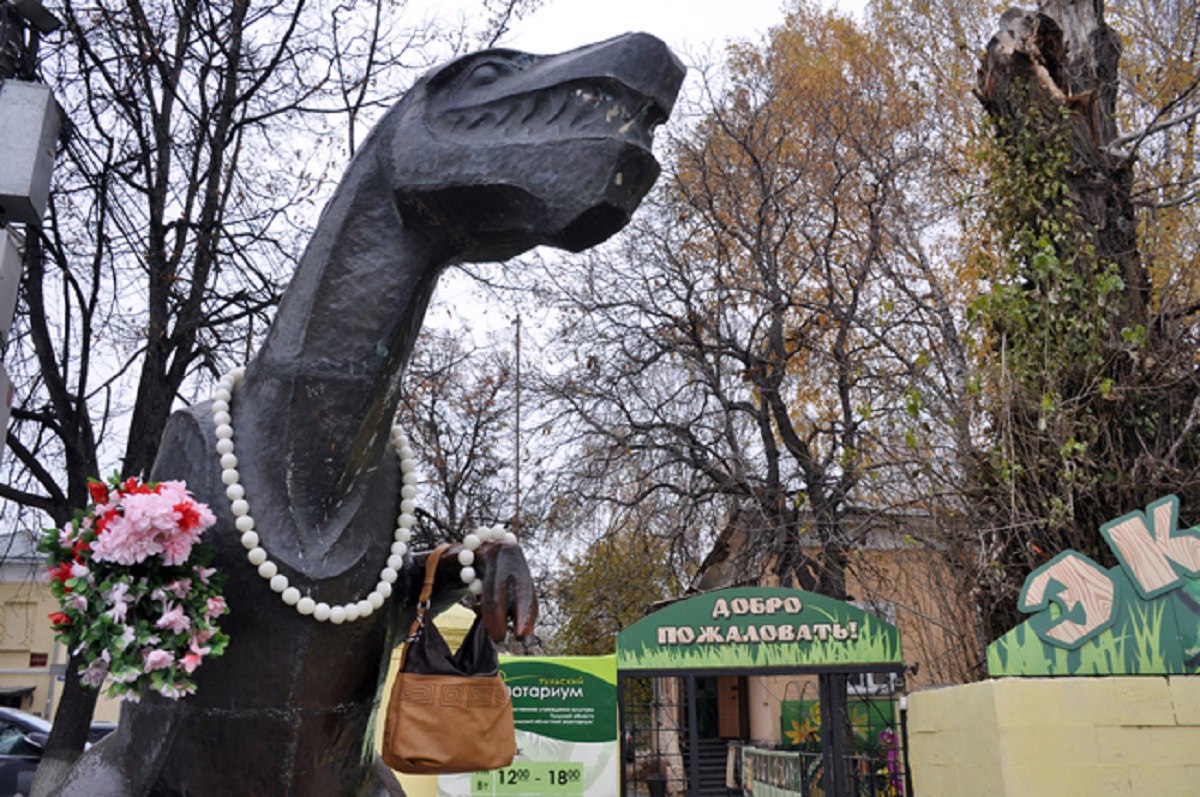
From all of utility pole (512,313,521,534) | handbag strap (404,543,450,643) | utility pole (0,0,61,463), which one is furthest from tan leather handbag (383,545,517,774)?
utility pole (512,313,521,534)

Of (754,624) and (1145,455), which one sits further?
(754,624)

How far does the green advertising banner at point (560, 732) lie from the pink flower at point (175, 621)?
7.24 meters

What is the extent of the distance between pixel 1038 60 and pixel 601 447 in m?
7.62

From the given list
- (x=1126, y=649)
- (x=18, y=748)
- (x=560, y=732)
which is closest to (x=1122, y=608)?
(x=1126, y=649)

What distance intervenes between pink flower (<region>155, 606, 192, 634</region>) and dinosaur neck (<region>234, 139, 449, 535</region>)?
0.27 metres

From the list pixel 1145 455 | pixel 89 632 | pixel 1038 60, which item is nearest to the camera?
pixel 89 632

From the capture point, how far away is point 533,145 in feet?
6.41

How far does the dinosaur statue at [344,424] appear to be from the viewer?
1999mm

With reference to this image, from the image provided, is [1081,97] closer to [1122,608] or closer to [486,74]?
[1122,608]

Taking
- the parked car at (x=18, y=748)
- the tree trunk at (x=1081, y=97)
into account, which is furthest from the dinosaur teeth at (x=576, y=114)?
the parked car at (x=18, y=748)

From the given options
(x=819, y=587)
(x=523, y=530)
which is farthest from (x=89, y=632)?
(x=523, y=530)

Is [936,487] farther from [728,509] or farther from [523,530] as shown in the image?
[523,530]

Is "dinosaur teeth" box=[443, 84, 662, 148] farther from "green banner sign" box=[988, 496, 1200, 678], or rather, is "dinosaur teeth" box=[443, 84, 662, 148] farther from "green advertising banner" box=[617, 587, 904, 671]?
"green advertising banner" box=[617, 587, 904, 671]

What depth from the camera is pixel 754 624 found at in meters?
9.24
